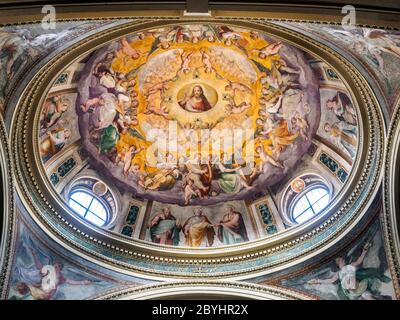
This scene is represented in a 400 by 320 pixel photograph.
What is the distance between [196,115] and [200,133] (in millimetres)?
520

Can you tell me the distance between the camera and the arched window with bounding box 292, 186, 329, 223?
65.6ft

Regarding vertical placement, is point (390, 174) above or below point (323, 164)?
below

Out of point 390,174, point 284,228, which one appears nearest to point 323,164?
point 284,228

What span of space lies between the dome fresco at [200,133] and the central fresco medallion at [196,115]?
0.03m

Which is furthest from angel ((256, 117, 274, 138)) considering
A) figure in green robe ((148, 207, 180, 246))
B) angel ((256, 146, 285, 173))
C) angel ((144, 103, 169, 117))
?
figure in green robe ((148, 207, 180, 246))

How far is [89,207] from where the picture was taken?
20.4 metres

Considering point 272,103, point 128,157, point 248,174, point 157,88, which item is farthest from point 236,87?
point 128,157

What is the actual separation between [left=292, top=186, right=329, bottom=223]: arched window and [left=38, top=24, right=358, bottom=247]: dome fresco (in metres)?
0.04

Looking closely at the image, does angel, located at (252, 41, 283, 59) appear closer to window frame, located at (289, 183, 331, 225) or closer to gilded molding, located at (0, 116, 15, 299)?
window frame, located at (289, 183, 331, 225)

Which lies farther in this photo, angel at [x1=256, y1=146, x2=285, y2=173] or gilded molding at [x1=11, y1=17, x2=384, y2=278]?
angel at [x1=256, y1=146, x2=285, y2=173]

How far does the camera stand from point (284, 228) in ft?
65.9

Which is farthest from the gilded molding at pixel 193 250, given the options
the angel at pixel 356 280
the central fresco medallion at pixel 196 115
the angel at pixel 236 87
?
the angel at pixel 236 87
